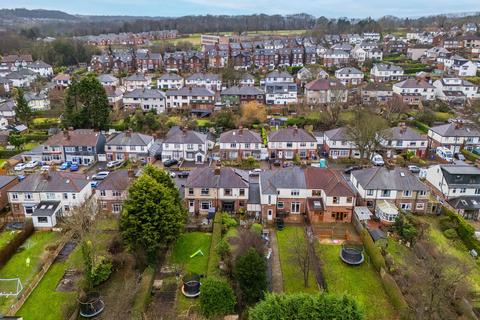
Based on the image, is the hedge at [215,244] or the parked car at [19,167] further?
the parked car at [19,167]

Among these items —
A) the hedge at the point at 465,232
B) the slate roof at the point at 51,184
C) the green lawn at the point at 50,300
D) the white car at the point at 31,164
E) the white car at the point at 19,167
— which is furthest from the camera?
the white car at the point at 31,164

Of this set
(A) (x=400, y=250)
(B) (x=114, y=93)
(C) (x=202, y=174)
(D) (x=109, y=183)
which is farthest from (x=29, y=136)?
(A) (x=400, y=250)

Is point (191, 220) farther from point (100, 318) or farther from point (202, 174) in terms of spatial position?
point (100, 318)

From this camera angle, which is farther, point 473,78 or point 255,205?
point 473,78

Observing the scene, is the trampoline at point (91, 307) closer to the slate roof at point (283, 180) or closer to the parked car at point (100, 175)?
the slate roof at point (283, 180)

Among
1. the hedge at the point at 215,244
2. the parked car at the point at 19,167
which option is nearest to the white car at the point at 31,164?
the parked car at the point at 19,167

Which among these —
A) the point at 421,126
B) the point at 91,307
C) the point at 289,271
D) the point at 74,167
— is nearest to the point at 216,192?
the point at 289,271
